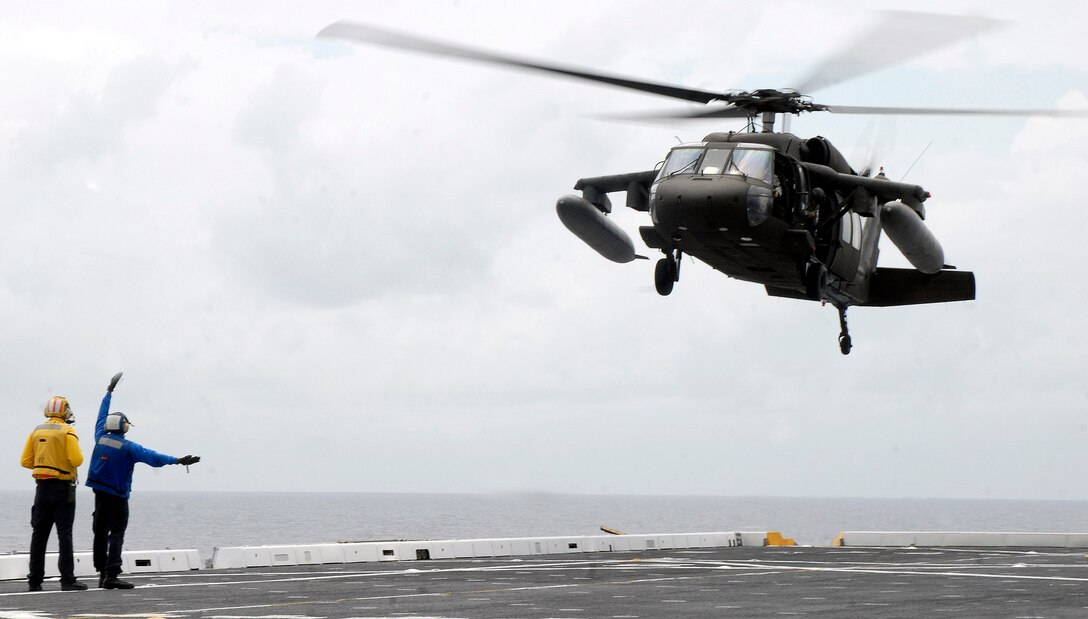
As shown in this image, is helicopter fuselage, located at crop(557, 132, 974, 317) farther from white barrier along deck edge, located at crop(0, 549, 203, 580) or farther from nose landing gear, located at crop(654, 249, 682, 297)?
white barrier along deck edge, located at crop(0, 549, 203, 580)

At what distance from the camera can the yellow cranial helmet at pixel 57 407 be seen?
15.8 meters

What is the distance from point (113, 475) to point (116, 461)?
18 cm

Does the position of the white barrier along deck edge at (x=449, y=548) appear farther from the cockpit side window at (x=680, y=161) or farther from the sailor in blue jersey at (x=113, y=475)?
the cockpit side window at (x=680, y=161)

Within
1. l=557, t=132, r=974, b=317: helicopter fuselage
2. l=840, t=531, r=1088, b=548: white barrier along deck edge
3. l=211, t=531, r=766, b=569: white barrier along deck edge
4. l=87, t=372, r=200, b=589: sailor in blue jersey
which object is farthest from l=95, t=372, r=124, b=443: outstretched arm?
l=840, t=531, r=1088, b=548: white barrier along deck edge

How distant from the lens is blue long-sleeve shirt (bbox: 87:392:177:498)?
15750 millimetres

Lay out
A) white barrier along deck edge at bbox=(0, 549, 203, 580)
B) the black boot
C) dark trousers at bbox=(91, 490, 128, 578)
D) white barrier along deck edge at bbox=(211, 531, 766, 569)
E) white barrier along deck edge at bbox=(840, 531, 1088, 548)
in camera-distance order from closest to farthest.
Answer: the black boot → dark trousers at bbox=(91, 490, 128, 578) → white barrier along deck edge at bbox=(0, 549, 203, 580) → white barrier along deck edge at bbox=(211, 531, 766, 569) → white barrier along deck edge at bbox=(840, 531, 1088, 548)

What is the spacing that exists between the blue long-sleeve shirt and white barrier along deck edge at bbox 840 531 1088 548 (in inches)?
724

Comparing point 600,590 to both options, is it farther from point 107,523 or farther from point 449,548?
point 449,548

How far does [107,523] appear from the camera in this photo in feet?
51.9

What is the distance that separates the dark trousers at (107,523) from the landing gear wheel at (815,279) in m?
11.7

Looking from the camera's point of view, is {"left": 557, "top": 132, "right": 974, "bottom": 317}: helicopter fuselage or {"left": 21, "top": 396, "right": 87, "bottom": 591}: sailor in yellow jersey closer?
{"left": 21, "top": 396, "right": 87, "bottom": 591}: sailor in yellow jersey

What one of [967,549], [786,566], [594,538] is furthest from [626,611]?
[967,549]

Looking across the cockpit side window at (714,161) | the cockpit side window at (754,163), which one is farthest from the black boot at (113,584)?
the cockpit side window at (754,163)

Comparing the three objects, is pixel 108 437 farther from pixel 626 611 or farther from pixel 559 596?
pixel 626 611
